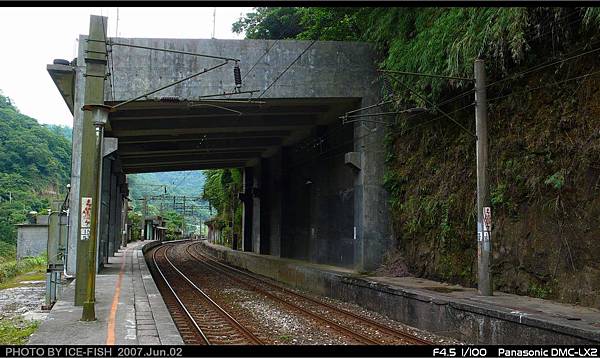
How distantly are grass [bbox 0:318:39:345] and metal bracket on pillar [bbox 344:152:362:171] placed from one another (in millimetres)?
10939

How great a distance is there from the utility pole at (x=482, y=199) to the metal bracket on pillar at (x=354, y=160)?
279 inches

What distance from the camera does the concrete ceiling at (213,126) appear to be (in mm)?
20062

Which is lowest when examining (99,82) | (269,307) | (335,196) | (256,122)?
(269,307)

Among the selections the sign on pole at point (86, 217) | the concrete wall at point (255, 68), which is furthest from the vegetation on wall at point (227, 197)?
the sign on pole at point (86, 217)

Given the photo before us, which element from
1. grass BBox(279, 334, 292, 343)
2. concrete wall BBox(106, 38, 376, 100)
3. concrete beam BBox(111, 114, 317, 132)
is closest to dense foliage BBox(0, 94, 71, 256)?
concrete beam BBox(111, 114, 317, 132)

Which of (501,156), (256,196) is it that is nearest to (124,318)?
(501,156)

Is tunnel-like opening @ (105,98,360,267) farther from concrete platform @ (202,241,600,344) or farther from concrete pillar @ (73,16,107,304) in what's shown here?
concrete platform @ (202,241,600,344)

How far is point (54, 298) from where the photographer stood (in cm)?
1498

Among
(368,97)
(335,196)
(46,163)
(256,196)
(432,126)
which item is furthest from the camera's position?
(46,163)

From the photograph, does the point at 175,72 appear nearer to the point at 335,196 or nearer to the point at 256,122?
the point at 256,122

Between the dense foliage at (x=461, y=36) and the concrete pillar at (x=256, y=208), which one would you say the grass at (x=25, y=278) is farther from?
the dense foliage at (x=461, y=36)

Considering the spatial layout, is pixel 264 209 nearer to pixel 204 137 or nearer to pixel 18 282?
pixel 204 137

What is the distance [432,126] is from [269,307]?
23.7 feet

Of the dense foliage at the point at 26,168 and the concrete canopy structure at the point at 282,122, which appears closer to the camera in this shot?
the concrete canopy structure at the point at 282,122
